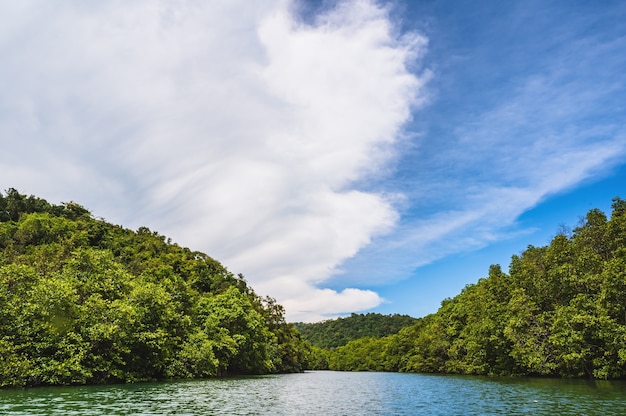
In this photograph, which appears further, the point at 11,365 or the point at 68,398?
the point at 11,365

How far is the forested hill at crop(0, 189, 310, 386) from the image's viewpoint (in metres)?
39.1

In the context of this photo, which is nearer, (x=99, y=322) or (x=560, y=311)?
(x=99, y=322)

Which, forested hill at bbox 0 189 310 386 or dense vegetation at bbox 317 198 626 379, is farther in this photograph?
dense vegetation at bbox 317 198 626 379

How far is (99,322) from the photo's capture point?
146 ft

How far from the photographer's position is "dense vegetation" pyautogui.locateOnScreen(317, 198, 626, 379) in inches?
1720

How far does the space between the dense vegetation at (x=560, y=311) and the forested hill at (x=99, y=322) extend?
4097cm

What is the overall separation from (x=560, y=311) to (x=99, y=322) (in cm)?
4868

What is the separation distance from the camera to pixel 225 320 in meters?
79.1

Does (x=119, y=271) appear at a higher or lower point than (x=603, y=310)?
higher

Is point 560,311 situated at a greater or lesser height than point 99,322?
greater

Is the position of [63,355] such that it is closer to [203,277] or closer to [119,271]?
[119,271]

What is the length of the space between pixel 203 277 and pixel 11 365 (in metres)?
86.4

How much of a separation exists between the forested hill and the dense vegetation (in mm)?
40966

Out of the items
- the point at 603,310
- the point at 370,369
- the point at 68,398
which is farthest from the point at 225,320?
the point at 370,369
